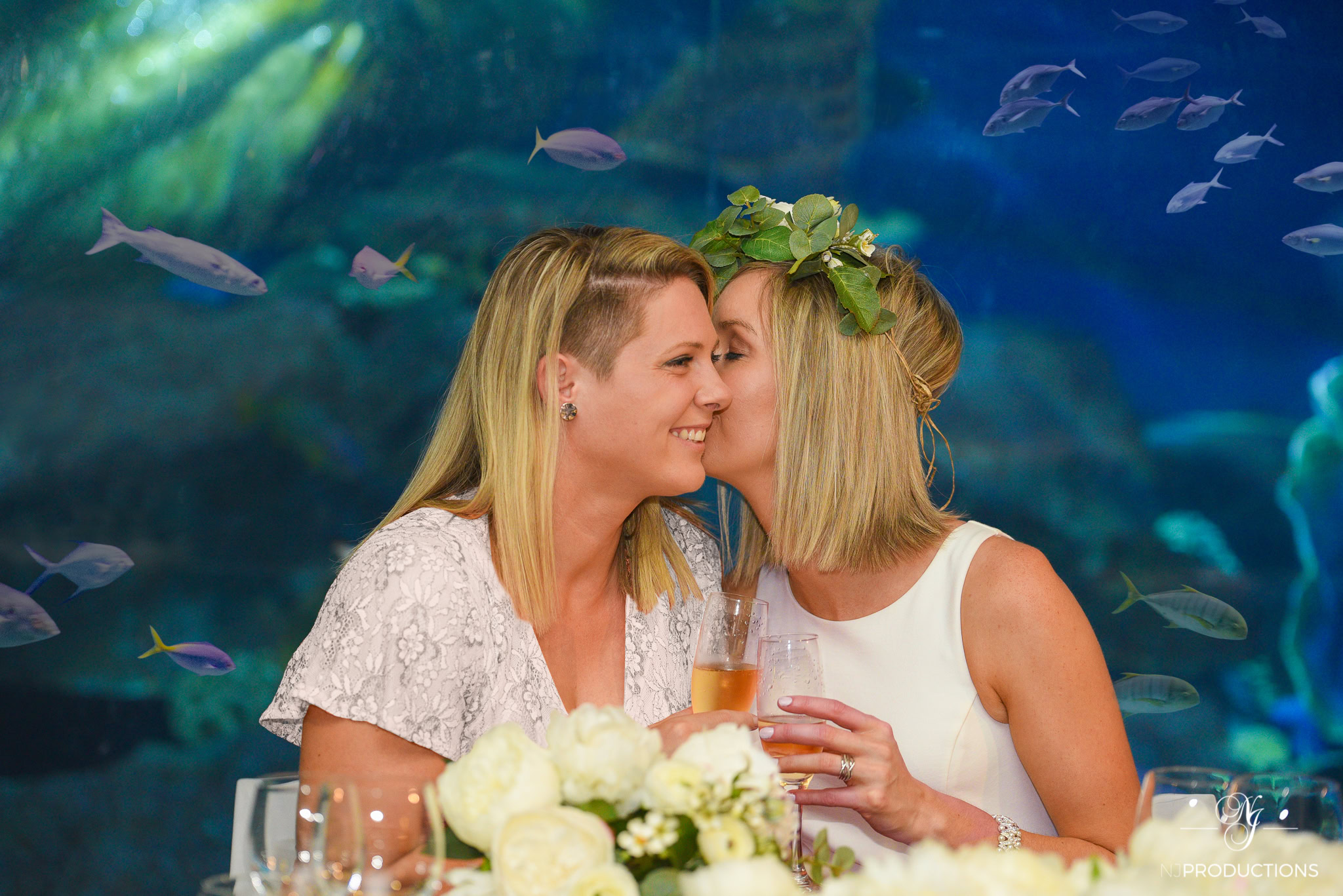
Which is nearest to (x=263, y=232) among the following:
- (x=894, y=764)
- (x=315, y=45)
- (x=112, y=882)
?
(x=315, y=45)

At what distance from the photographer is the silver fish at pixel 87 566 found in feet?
18.3

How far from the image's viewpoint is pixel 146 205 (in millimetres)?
6008

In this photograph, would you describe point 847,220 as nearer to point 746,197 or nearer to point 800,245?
point 800,245

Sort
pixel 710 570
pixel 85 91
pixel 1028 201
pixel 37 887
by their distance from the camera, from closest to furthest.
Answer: pixel 710 570 < pixel 37 887 < pixel 85 91 < pixel 1028 201

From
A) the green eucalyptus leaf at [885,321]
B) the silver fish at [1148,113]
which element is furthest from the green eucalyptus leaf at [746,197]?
the silver fish at [1148,113]

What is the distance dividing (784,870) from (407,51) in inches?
246

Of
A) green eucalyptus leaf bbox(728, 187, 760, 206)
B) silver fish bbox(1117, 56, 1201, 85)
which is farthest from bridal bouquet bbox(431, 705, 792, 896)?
silver fish bbox(1117, 56, 1201, 85)

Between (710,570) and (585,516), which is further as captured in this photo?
(710,570)

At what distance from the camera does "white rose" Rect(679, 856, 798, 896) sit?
0.83 meters

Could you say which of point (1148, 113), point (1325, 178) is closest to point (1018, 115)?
point (1148, 113)

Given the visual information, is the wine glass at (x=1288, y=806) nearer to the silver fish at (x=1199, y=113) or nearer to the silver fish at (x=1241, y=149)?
the silver fish at (x=1199, y=113)

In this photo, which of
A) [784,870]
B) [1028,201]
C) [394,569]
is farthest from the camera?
[1028,201]

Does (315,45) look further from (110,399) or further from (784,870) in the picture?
(784,870)

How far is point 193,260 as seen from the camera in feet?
16.6
